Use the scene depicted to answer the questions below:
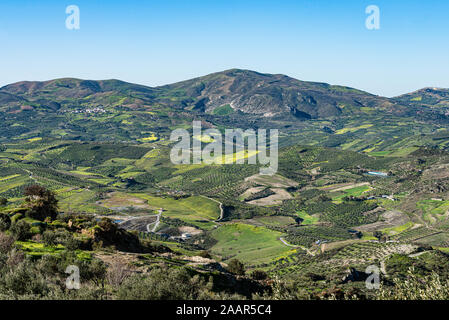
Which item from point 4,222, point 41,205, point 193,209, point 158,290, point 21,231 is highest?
point 158,290

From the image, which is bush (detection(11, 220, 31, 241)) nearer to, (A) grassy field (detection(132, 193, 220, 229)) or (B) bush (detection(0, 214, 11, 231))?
(B) bush (detection(0, 214, 11, 231))

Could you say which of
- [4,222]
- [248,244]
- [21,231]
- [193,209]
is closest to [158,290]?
[21,231]

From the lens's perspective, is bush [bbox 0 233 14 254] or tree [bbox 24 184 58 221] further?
tree [bbox 24 184 58 221]

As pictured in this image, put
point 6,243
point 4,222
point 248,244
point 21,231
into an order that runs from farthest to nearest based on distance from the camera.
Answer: point 248,244 → point 4,222 → point 21,231 → point 6,243

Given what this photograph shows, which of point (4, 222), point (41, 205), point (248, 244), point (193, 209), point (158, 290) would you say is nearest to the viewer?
point (158, 290)

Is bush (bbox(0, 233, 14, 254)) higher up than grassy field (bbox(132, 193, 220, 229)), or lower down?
higher up

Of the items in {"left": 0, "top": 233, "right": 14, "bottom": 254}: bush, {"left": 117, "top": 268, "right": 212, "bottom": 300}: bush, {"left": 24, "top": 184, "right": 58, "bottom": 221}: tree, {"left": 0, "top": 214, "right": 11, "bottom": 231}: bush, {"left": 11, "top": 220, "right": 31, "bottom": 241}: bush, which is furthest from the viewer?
{"left": 24, "top": 184, "right": 58, "bottom": 221}: tree

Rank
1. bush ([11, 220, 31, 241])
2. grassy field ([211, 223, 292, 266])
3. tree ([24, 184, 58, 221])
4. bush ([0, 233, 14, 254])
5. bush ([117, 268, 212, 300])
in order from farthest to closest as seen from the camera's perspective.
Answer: grassy field ([211, 223, 292, 266]) < tree ([24, 184, 58, 221]) < bush ([11, 220, 31, 241]) < bush ([0, 233, 14, 254]) < bush ([117, 268, 212, 300])

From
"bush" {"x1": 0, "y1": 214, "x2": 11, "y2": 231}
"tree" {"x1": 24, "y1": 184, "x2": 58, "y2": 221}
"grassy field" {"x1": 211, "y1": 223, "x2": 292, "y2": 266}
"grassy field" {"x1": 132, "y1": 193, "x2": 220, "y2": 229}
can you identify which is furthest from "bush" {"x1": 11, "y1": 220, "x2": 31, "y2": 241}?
"grassy field" {"x1": 132, "y1": 193, "x2": 220, "y2": 229}

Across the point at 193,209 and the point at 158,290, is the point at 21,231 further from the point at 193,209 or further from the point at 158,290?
the point at 193,209
